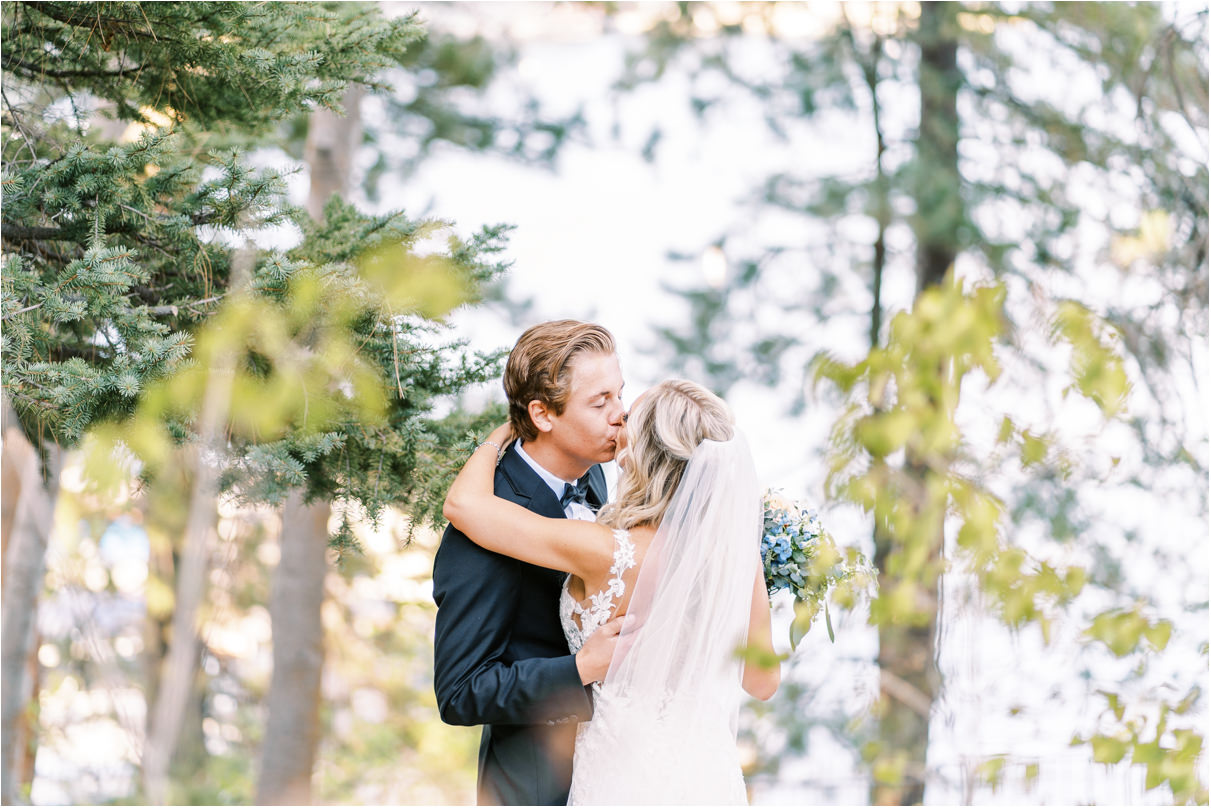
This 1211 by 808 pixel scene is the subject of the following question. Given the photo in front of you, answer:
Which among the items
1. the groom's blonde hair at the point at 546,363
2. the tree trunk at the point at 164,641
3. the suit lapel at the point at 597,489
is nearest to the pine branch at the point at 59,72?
the groom's blonde hair at the point at 546,363

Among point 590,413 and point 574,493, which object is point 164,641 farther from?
point 590,413

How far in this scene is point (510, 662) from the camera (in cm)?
273

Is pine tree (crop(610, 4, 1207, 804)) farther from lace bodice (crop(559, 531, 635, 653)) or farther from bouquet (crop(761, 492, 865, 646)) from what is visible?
lace bodice (crop(559, 531, 635, 653))

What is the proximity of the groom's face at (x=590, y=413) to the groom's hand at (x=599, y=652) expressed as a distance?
1.78ft

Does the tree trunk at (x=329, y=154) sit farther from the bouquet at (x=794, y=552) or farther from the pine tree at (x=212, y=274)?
the bouquet at (x=794, y=552)

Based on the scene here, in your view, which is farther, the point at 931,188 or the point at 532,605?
the point at 931,188

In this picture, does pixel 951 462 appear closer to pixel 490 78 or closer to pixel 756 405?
pixel 756 405

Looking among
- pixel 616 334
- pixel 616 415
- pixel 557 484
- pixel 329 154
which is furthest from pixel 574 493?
pixel 329 154

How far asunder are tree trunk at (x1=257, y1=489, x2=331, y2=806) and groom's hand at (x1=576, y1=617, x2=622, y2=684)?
4229 mm

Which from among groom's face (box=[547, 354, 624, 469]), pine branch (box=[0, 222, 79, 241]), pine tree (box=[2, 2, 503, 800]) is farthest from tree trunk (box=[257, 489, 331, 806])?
groom's face (box=[547, 354, 624, 469])

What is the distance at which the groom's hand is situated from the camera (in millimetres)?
2572

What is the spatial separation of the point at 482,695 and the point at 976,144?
7.10 metres

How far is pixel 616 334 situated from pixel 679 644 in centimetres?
310

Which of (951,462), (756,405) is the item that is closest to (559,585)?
(951,462)
